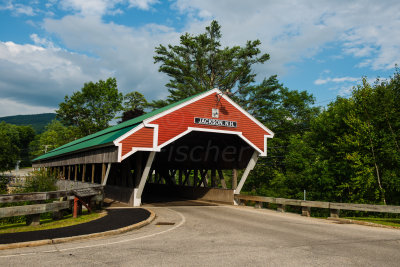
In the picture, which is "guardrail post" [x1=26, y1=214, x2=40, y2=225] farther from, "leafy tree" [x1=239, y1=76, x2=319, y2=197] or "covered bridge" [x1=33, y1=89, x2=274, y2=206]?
"leafy tree" [x1=239, y1=76, x2=319, y2=197]

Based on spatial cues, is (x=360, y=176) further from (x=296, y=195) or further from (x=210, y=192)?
(x=210, y=192)

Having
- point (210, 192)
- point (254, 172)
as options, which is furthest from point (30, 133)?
point (210, 192)

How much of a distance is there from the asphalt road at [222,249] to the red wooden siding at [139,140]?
25.3 ft

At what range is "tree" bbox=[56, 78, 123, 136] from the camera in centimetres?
6775

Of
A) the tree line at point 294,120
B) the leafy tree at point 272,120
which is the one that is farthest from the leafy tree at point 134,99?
the leafy tree at point 272,120

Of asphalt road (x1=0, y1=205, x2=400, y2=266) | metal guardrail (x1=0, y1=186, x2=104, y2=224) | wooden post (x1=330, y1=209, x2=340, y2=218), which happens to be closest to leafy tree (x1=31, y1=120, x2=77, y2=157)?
metal guardrail (x1=0, y1=186, x2=104, y2=224)

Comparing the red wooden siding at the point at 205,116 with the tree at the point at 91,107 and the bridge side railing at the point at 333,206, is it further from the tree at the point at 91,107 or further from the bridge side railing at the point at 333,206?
the tree at the point at 91,107

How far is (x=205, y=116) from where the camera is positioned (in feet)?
68.6

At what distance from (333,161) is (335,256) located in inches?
828

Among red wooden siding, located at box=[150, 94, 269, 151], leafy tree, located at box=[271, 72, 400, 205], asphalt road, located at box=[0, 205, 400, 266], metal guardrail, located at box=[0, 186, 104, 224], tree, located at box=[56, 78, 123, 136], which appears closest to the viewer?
asphalt road, located at box=[0, 205, 400, 266]

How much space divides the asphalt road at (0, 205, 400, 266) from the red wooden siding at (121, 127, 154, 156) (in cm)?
770

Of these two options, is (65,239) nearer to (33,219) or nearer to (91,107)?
(33,219)

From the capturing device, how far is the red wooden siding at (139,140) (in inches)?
702

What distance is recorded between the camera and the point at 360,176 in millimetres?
21641
